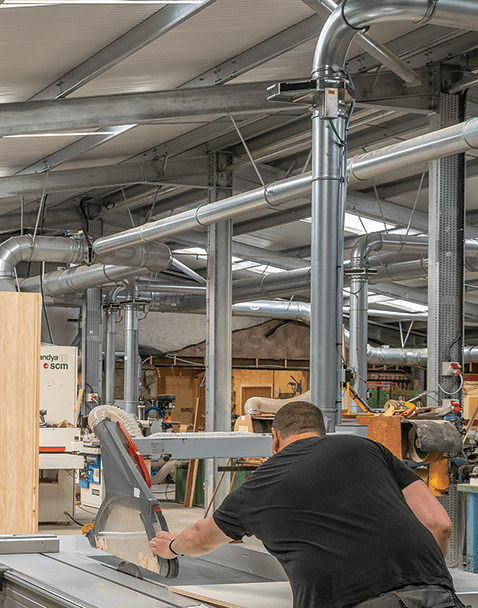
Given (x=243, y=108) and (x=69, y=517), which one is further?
(x=69, y=517)

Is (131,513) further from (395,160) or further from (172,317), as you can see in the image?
(172,317)

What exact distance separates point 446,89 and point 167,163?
3681 millimetres

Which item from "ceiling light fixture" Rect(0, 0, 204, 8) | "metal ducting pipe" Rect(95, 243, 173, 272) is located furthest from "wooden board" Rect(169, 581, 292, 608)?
"metal ducting pipe" Rect(95, 243, 173, 272)

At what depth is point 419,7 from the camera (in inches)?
177

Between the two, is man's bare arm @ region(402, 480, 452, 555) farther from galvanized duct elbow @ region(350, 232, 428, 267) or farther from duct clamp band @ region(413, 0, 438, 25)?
galvanized duct elbow @ region(350, 232, 428, 267)

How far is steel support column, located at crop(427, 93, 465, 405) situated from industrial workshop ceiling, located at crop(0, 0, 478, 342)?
71 cm

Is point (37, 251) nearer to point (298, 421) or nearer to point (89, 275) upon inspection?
point (89, 275)

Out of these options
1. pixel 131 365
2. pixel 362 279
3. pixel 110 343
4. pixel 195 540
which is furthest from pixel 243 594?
pixel 110 343

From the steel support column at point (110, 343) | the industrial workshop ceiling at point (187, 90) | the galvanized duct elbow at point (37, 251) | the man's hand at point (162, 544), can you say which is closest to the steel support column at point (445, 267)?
the industrial workshop ceiling at point (187, 90)

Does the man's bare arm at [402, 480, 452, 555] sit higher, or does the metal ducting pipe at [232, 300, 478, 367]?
the metal ducting pipe at [232, 300, 478, 367]

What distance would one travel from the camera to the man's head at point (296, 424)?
2.44 meters

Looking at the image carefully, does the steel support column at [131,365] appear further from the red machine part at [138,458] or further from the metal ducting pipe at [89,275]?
the red machine part at [138,458]

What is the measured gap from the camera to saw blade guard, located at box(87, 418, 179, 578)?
278 centimetres

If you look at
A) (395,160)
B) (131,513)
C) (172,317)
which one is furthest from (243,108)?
(172,317)
